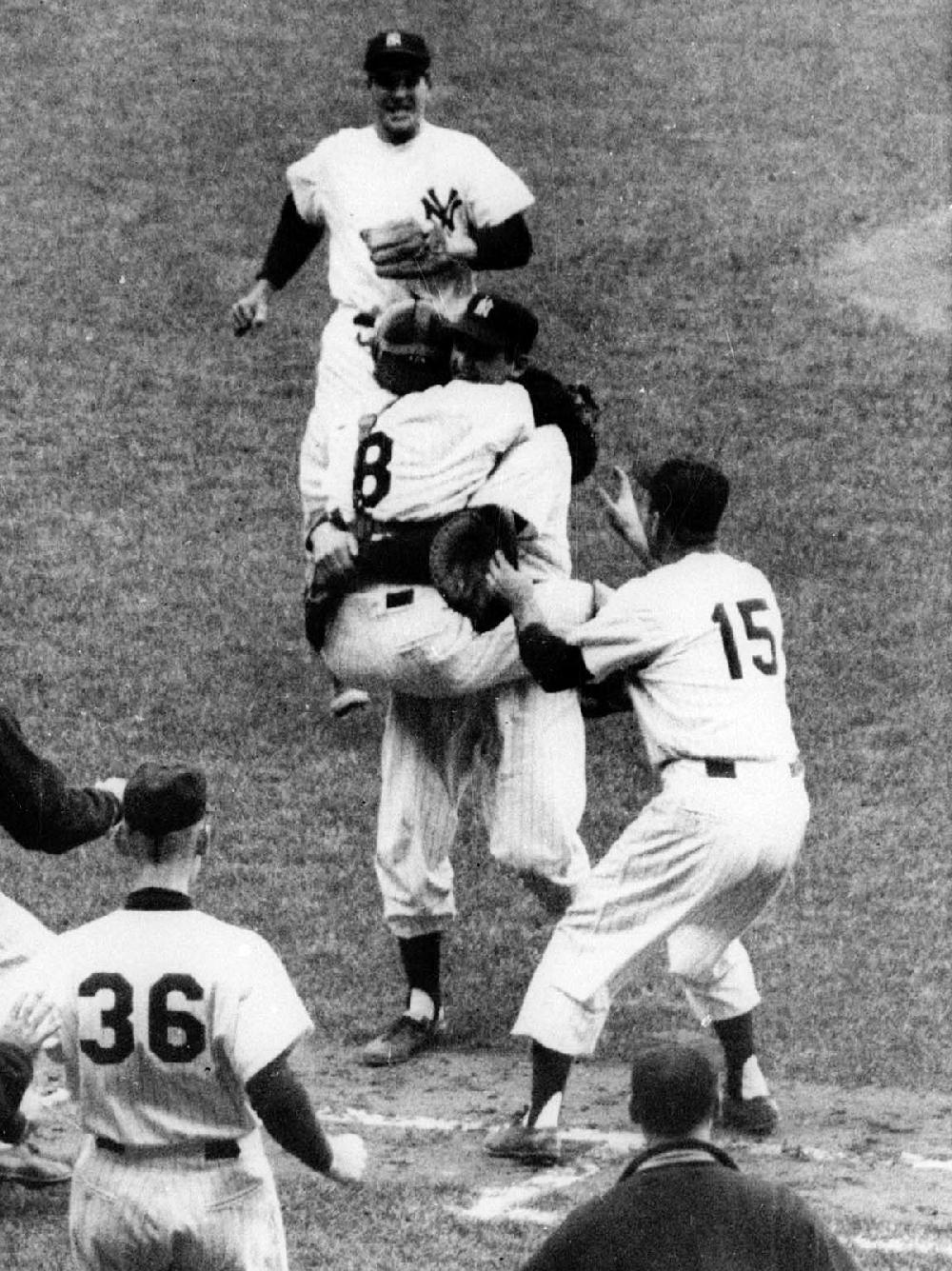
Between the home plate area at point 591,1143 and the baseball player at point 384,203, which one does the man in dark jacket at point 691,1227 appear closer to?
the home plate area at point 591,1143

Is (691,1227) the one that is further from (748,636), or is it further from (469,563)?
(469,563)

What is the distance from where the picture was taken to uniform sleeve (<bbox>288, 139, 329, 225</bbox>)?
822 centimetres

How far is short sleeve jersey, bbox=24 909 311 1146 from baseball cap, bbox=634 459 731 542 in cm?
216

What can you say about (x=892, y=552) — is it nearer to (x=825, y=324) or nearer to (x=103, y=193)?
(x=825, y=324)

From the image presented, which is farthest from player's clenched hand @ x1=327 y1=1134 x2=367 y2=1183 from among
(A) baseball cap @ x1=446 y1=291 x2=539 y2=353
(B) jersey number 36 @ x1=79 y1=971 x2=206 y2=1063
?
(A) baseball cap @ x1=446 y1=291 x2=539 y2=353

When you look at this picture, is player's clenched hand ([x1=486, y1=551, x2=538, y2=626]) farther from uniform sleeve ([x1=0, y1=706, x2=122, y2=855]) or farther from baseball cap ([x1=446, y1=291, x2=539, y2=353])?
uniform sleeve ([x1=0, y1=706, x2=122, y2=855])

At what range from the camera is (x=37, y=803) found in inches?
210

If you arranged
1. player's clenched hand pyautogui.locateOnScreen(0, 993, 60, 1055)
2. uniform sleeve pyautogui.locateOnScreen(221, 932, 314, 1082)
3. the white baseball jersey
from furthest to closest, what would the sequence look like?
the white baseball jersey < player's clenched hand pyautogui.locateOnScreen(0, 993, 60, 1055) < uniform sleeve pyautogui.locateOnScreen(221, 932, 314, 1082)

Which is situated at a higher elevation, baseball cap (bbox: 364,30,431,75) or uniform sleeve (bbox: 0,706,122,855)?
baseball cap (bbox: 364,30,431,75)

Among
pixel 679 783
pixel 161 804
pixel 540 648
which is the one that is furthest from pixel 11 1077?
pixel 679 783

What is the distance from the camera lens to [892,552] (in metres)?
10.9

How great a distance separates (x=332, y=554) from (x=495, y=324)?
84 centimetres

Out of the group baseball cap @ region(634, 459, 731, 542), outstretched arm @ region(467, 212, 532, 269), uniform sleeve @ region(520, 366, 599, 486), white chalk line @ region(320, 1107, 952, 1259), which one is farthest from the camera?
outstretched arm @ region(467, 212, 532, 269)

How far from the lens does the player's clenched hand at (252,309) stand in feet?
27.3
